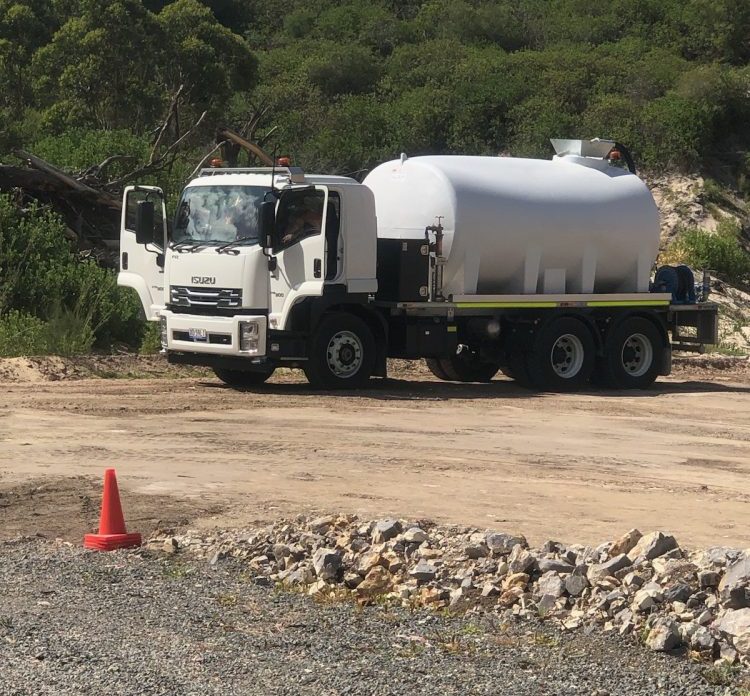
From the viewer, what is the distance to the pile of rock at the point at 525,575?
24.5 ft

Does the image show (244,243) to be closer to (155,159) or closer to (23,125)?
(155,159)

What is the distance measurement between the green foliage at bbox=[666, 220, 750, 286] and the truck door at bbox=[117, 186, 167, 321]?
17557 millimetres

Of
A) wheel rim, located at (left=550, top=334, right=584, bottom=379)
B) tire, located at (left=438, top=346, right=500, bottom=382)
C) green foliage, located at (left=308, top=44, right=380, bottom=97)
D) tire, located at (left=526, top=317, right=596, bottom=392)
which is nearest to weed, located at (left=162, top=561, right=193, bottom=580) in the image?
tire, located at (left=526, top=317, right=596, bottom=392)

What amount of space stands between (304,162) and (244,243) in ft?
66.5

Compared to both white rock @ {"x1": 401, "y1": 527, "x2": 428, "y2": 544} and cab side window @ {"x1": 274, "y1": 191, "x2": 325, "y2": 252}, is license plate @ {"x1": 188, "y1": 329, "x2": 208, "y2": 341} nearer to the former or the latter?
cab side window @ {"x1": 274, "y1": 191, "x2": 325, "y2": 252}

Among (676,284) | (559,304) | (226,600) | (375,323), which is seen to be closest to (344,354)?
(375,323)

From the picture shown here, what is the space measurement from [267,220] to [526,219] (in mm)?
4060

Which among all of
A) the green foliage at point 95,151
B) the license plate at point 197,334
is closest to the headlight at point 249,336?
the license plate at point 197,334

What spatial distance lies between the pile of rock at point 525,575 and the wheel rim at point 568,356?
36.5 feet

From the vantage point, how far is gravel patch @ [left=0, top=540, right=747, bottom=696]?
266 inches

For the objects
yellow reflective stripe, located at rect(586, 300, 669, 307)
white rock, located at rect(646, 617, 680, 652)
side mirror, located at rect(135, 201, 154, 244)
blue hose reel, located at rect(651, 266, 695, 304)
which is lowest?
white rock, located at rect(646, 617, 680, 652)

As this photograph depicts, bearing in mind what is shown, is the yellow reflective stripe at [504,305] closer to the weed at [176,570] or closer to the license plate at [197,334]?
the license plate at [197,334]

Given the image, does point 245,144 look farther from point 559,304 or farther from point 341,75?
point 341,75

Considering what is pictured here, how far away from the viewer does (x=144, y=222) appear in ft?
61.0
